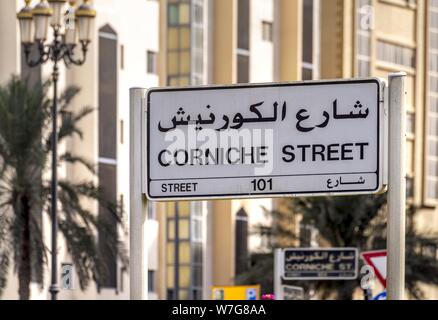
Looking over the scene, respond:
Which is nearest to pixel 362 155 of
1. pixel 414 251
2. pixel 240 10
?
pixel 414 251

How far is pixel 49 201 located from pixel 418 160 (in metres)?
49.4

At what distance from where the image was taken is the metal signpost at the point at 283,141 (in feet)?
29.3

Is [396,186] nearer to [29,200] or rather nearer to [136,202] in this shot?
[136,202]

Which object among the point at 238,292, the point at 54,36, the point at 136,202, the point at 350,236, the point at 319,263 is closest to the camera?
the point at 136,202

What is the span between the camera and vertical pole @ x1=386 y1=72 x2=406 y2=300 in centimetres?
863

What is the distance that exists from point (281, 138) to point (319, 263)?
1011 inches

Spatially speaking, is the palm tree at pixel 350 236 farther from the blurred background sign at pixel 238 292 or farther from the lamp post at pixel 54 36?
the lamp post at pixel 54 36

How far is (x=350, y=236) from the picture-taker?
52969mm

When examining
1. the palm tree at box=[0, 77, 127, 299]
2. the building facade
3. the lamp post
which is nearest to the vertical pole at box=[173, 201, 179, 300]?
the building facade

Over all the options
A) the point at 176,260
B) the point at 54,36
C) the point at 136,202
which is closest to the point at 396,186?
the point at 136,202

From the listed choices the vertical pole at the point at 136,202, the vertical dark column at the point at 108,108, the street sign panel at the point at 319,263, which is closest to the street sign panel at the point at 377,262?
the street sign panel at the point at 319,263

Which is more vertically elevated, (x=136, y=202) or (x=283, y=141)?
(x=283, y=141)

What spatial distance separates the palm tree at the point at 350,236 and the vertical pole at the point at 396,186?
42275mm
